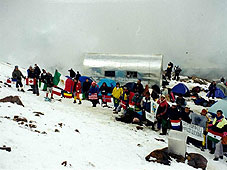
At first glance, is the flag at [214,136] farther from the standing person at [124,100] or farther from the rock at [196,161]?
the standing person at [124,100]

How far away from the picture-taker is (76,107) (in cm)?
1209

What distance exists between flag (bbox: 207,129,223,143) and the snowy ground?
65 centimetres

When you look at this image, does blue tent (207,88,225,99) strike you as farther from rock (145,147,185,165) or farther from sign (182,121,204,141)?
rock (145,147,185,165)

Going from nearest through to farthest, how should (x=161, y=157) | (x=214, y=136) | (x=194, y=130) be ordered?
1. (x=161, y=157)
2. (x=214, y=136)
3. (x=194, y=130)

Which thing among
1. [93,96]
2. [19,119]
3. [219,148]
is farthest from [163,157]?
[93,96]

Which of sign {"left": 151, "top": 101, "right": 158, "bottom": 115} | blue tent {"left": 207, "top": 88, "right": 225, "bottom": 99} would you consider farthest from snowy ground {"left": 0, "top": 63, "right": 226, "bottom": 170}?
blue tent {"left": 207, "top": 88, "right": 225, "bottom": 99}

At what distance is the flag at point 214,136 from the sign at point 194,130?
0.30 metres

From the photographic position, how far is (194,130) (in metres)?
8.68

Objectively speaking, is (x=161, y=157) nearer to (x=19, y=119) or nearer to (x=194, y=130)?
(x=194, y=130)

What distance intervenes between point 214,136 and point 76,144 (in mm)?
5489

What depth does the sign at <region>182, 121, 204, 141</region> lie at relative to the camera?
8509 mm

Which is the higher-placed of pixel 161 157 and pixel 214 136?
pixel 214 136

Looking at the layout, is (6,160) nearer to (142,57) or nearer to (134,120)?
(134,120)

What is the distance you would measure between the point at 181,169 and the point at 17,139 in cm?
490
